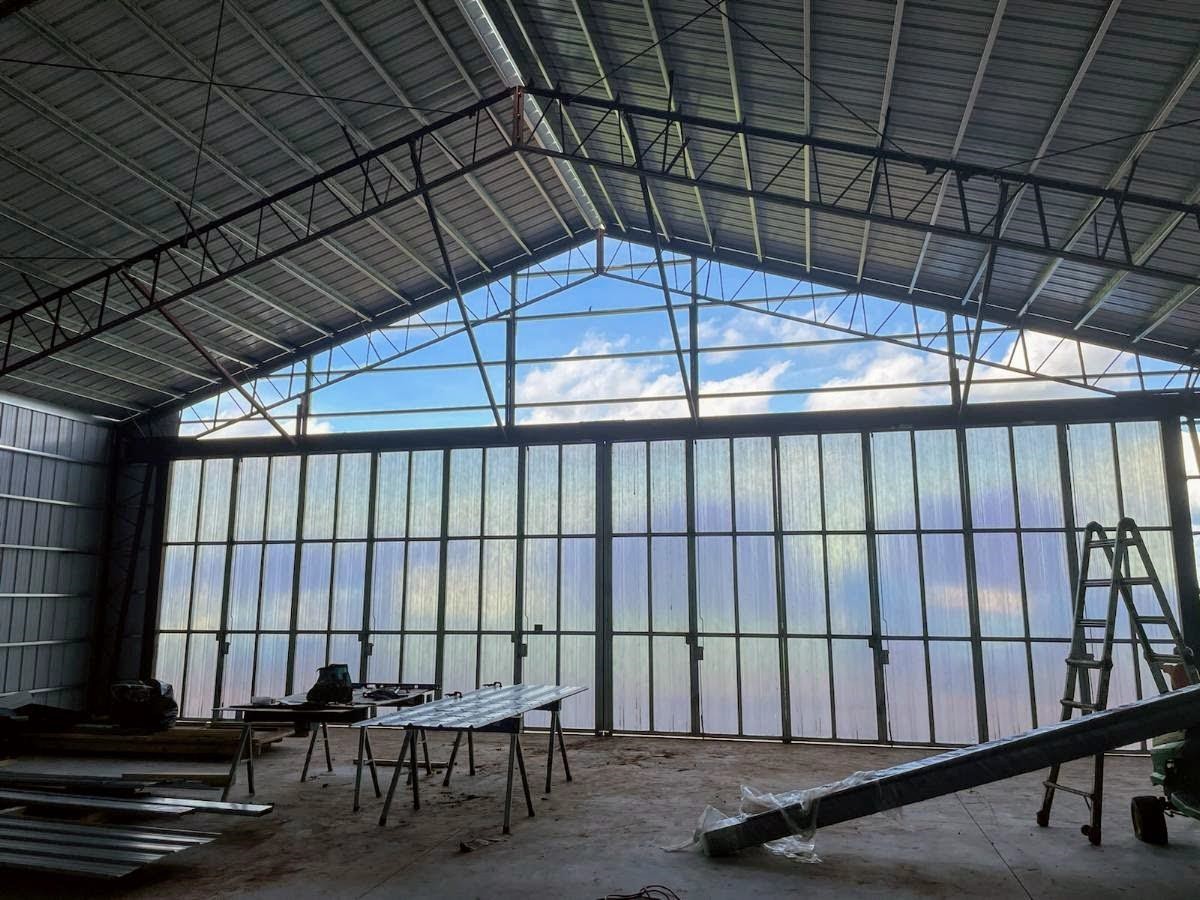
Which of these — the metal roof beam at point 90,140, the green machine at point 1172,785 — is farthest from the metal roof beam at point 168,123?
the green machine at point 1172,785

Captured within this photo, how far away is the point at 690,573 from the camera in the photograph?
62.2 ft

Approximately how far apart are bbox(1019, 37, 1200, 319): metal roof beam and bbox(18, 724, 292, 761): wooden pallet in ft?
55.3

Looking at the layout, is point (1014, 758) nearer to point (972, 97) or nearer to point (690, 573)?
point (972, 97)

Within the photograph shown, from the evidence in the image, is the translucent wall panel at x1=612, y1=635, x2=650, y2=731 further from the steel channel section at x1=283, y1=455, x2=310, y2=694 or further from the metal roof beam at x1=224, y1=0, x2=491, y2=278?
the metal roof beam at x1=224, y1=0, x2=491, y2=278

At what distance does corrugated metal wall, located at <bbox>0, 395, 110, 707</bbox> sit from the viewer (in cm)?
1991

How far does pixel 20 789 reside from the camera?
11.2 meters

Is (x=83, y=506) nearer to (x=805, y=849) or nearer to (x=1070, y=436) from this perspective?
(x=805, y=849)

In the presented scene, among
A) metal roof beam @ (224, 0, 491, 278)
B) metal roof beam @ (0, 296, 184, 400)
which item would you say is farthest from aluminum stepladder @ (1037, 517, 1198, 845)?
metal roof beam @ (0, 296, 184, 400)

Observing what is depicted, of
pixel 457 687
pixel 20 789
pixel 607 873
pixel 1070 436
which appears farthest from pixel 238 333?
pixel 1070 436

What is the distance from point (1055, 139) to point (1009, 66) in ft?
6.01

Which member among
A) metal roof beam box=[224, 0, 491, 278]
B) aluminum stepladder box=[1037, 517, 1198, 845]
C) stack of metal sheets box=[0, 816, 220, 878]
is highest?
metal roof beam box=[224, 0, 491, 278]

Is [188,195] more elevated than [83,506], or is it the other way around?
[188,195]

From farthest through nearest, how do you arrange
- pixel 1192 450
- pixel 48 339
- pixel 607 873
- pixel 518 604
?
pixel 518 604, pixel 48 339, pixel 1192 450, pixel 607 873

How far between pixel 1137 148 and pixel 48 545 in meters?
25.3
